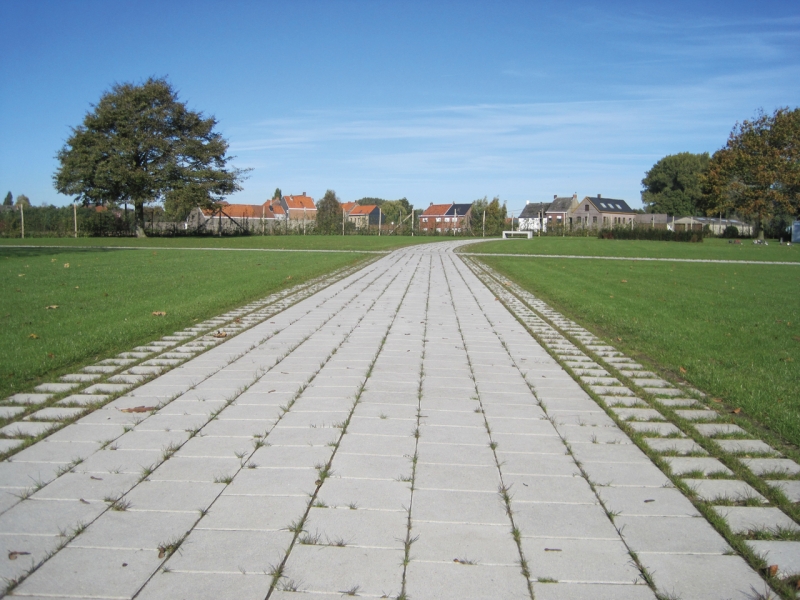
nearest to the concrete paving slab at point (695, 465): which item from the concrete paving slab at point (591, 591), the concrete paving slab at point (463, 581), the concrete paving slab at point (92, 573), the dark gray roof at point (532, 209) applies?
the concrete paving slab at point (591, 591)

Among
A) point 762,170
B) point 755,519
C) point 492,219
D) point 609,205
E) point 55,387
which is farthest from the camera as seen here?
point 609,205

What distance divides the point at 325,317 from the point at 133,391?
4155 millimetres

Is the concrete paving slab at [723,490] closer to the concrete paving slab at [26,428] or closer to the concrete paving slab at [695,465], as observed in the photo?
the concrete paving slab at [695,465]

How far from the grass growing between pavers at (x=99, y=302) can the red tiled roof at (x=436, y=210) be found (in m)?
87.3

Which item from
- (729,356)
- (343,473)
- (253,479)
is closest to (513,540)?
(343,473)

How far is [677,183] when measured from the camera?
310ft

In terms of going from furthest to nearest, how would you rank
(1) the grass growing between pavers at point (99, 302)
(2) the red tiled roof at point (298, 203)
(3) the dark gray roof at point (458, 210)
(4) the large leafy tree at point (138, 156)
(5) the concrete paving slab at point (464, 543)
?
(3) the dark gray roof at point (458, 210) < (2) the red tiled roof at point (298, 203) < (4) the large leafy tree at point (138, 156) < (1) the grass growing between pavers at point (99, 302) < (5) the concrete paving slab at point (464, 543)

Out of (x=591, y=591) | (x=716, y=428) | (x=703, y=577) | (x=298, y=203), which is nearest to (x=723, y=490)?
(x=703, y=577)

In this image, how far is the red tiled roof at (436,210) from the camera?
338 ft

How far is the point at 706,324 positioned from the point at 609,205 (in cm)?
9111

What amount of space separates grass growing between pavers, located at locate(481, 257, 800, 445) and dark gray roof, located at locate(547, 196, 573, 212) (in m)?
79.2

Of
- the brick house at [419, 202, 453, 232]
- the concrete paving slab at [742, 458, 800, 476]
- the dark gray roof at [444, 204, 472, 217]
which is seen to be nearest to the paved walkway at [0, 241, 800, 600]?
the concrete paving slab at [742, 458, 800, 476]

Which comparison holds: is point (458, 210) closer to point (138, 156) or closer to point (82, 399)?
point (138, 156)

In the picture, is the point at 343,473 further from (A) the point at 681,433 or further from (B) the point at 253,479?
(A) the point at 681,433
